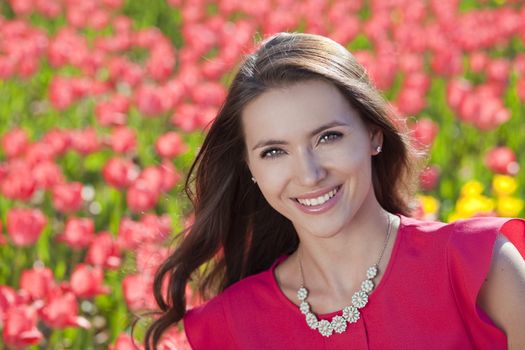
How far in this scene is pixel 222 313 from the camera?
3.07 meters

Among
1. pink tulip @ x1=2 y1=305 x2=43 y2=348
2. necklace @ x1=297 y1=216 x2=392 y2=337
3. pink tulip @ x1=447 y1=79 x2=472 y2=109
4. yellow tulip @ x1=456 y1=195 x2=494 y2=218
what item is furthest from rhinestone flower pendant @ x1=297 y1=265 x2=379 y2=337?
pink tulip @ x1=447 y1=79 x2=472 y2=109

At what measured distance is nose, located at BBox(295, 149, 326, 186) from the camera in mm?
2689

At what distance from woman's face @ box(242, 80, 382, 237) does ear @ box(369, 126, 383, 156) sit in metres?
0.07

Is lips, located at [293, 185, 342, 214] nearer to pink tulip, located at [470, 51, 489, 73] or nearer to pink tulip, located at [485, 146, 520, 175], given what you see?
pink tulip, located at [485, 146, 520, 175]

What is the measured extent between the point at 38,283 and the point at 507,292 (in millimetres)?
1457

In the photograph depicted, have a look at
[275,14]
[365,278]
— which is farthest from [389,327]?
[275,14]

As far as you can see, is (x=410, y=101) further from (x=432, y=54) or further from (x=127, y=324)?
(x=127, y=324)

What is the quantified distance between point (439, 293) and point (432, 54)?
351 centimetres

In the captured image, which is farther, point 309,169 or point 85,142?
point 85,142

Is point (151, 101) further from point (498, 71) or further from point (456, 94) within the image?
point (498, 71)

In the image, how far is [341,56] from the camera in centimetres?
286

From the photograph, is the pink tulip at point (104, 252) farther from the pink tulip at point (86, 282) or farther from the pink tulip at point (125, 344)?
the pink tulip at point (125, 344)

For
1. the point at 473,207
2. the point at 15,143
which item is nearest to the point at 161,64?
the point at 15,143

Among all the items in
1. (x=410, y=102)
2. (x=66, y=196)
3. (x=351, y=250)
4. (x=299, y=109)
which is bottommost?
(x=66, y=196)
